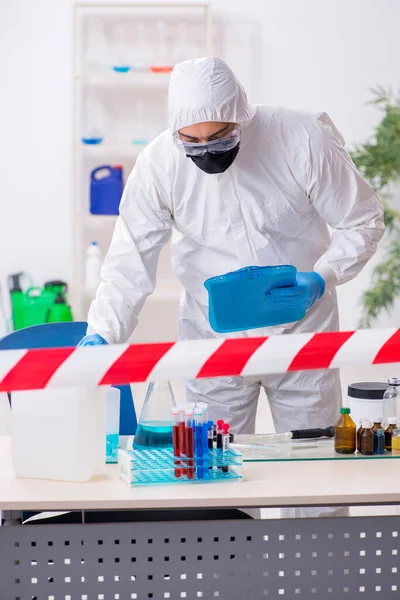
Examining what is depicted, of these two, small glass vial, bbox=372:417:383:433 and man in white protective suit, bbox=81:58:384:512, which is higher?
man in white protective suit, bbox=81:58:384:512

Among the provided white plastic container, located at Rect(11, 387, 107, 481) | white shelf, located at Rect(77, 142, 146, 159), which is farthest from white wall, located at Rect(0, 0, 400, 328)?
white plastic container, located at Rect(11, 387, 107, 481)

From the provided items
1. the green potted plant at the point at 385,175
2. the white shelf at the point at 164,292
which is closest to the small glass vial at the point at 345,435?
the green potted plant at the point at 385,175

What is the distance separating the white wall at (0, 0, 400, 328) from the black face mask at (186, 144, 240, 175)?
352 cm

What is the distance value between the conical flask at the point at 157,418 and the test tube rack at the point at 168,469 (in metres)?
0.09

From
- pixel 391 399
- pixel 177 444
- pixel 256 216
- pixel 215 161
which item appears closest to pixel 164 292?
pixel 256 216

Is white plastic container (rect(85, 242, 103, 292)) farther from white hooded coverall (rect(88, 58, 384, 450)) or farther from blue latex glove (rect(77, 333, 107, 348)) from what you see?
blue latex glove (rect(77, 333, 107, 348))

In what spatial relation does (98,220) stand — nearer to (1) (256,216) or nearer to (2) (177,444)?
(1) (256,216)

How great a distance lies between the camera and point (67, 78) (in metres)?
5.71

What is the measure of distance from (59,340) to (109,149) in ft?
10.1

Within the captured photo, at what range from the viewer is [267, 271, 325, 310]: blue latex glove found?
2.24m

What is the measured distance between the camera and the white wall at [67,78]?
5645 millimetres

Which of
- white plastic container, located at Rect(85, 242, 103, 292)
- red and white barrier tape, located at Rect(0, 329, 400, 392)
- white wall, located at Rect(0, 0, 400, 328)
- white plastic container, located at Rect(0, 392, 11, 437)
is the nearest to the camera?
red and white barrier tape, located at Rect(0, 329, 400, 392)

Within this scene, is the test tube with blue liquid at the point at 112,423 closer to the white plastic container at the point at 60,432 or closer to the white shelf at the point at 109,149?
the white plastic container at the point at 60,432

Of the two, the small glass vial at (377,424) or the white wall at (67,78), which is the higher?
the white wall at (67,78)
